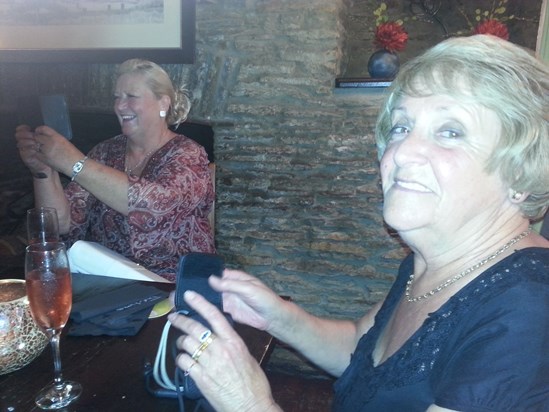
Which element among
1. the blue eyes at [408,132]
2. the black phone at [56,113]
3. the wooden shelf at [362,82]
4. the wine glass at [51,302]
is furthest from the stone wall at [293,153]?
the wine glass at [51,302]

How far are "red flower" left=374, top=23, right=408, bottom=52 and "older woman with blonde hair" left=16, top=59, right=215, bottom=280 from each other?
113 cm

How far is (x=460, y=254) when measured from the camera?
86 centimetres

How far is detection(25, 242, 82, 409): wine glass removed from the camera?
82cm

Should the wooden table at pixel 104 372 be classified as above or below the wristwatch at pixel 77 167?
below

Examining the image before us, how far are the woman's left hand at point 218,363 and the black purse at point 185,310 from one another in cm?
7

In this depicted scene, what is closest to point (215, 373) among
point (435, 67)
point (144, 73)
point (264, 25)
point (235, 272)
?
point (235, 272)

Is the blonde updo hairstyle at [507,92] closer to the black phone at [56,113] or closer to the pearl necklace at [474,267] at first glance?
the pearl necklace at [474,267]

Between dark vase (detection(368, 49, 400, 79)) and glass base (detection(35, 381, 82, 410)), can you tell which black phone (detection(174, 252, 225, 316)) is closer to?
glass base (detection(35, 381, 82, 410))

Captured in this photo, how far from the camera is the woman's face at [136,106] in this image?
6.63 feet

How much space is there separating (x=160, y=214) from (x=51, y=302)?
958 mm

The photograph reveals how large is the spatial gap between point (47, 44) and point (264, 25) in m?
1.45

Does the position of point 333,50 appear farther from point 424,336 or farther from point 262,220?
point 424,336

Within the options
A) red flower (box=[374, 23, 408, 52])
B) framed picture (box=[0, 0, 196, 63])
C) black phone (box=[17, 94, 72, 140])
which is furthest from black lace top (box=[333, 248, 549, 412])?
framed picture (box=[0, 0, 196, 63])

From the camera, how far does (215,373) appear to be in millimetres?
713
